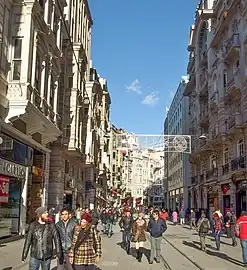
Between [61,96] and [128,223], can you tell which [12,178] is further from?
[61,96]

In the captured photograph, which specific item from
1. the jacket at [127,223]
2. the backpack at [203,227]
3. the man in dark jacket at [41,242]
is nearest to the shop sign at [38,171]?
the jacket at [127,223]

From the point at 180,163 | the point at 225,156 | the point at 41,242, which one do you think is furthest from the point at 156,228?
the point at 180,163

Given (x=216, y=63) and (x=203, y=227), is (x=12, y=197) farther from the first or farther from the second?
(x=216, y=63)

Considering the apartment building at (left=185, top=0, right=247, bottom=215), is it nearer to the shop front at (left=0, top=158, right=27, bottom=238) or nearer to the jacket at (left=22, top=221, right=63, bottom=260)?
the shop front at (left=0, top=158, right=27, bottom=238)

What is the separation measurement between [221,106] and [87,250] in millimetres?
32218

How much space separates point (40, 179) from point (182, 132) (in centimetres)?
4751

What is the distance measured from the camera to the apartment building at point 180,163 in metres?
63.9

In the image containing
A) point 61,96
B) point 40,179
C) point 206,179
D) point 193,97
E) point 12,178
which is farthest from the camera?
point 193,97

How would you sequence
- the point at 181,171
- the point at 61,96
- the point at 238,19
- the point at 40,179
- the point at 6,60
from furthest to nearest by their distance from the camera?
1. the point at 181,171
2. the point at 238,19
3. the point at 61,96
4. the point at 40,179
5. the point at 6,60

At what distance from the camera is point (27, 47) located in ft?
57.3

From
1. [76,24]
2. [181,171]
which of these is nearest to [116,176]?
[181,171]

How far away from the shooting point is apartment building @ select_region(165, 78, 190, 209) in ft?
210

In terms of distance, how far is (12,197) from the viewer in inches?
735

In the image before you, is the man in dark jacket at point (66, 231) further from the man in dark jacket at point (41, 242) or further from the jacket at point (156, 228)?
the jacket at point (156, 228)
